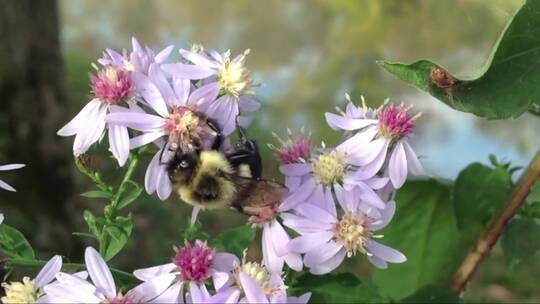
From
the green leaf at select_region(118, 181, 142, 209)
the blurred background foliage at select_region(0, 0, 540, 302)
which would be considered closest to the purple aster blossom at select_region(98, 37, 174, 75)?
the green leaf at select_region(118, 181, 142, 209)

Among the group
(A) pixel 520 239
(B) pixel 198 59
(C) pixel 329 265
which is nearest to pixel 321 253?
(C) pixel 329 265

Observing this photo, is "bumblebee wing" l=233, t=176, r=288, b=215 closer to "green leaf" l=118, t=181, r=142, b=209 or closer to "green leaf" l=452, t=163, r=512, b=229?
"green leaf" l=118, t=181, r=142, b=209

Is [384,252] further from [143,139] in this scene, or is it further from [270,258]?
[143,139]

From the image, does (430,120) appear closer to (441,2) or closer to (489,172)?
(441,2)

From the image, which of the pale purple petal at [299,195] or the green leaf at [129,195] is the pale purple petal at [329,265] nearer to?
the pale purple petal at [299,195]

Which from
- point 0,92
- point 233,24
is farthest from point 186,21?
point 0,92
